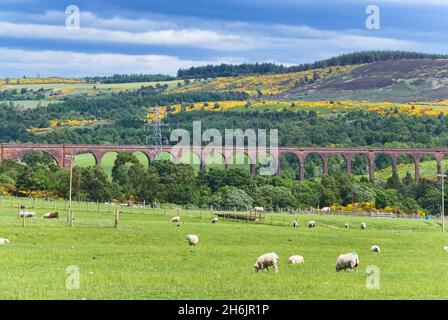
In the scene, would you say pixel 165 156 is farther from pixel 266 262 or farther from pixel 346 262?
pixel 266 262

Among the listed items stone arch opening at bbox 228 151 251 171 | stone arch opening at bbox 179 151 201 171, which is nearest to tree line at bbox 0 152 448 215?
stone arch opening at bbox 179 151 201 171

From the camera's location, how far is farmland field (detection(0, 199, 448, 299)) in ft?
86.3

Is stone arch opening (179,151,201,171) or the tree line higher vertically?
stone arch opening (179,151,201,171)

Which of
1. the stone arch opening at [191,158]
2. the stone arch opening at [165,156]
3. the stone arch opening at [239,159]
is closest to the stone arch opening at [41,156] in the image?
the stone arch opening at [165,156]

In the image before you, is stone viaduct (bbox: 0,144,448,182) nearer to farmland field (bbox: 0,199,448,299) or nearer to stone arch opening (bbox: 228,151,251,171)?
stone arch opening (bbox: 228,151,251,171)

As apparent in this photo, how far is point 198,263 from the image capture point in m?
35.8

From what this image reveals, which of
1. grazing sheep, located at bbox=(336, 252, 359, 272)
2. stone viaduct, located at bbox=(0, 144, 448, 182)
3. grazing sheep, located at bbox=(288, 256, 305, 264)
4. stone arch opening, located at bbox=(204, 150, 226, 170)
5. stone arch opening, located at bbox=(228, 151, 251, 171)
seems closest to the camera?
grazing sheep, located at bbox=(336, 252, 359, 272)

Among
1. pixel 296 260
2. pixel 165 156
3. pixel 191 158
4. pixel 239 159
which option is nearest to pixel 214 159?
pixel 191 158

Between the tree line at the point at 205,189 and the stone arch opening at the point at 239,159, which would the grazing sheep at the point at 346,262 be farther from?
the stone arch opening at the point at 239,159

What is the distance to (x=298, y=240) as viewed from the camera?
54.4 metres

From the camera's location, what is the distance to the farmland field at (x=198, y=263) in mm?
26312


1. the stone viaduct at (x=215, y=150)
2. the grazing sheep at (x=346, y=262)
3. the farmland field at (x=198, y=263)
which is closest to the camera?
the farmland field at (x=198, y=263)
